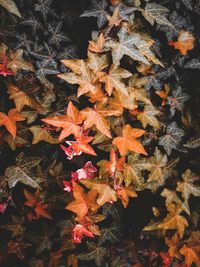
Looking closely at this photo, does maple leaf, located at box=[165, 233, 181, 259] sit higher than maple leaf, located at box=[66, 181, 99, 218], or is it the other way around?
maple leaf, located at box=[66, 181, 99, 218]

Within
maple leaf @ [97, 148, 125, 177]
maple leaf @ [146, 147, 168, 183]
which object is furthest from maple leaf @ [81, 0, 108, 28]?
maple leaf @ [146, 147, 168, 183]

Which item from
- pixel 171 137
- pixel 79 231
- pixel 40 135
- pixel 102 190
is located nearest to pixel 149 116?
pixel 171 137

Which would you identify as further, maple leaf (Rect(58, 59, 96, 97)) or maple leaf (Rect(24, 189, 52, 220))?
maple leaf (Rect(24, 189, 52, 220))

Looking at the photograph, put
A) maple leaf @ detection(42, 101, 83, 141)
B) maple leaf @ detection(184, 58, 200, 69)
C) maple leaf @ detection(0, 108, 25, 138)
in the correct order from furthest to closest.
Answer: maple leaf @ detection(184, 58, 200, 69), maple leaf @ detection(0, 108, 25, 138), maple leaf @ detection(42, 101, 83, 141)

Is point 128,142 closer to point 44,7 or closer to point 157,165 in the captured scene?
point 157,165

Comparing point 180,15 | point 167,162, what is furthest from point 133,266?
point 180,15

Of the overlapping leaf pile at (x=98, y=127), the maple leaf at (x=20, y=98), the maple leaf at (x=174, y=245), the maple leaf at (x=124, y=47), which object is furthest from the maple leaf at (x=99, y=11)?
the maple leaf at (x=174, y=245)

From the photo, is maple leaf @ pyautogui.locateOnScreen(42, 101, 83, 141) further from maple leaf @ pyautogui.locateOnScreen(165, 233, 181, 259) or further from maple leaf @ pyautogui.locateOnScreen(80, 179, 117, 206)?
maple leaf @ pyautogui.locateOnScreen(165, 233, 181, 259)

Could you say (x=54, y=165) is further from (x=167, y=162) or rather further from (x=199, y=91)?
(x=199, y=91)
